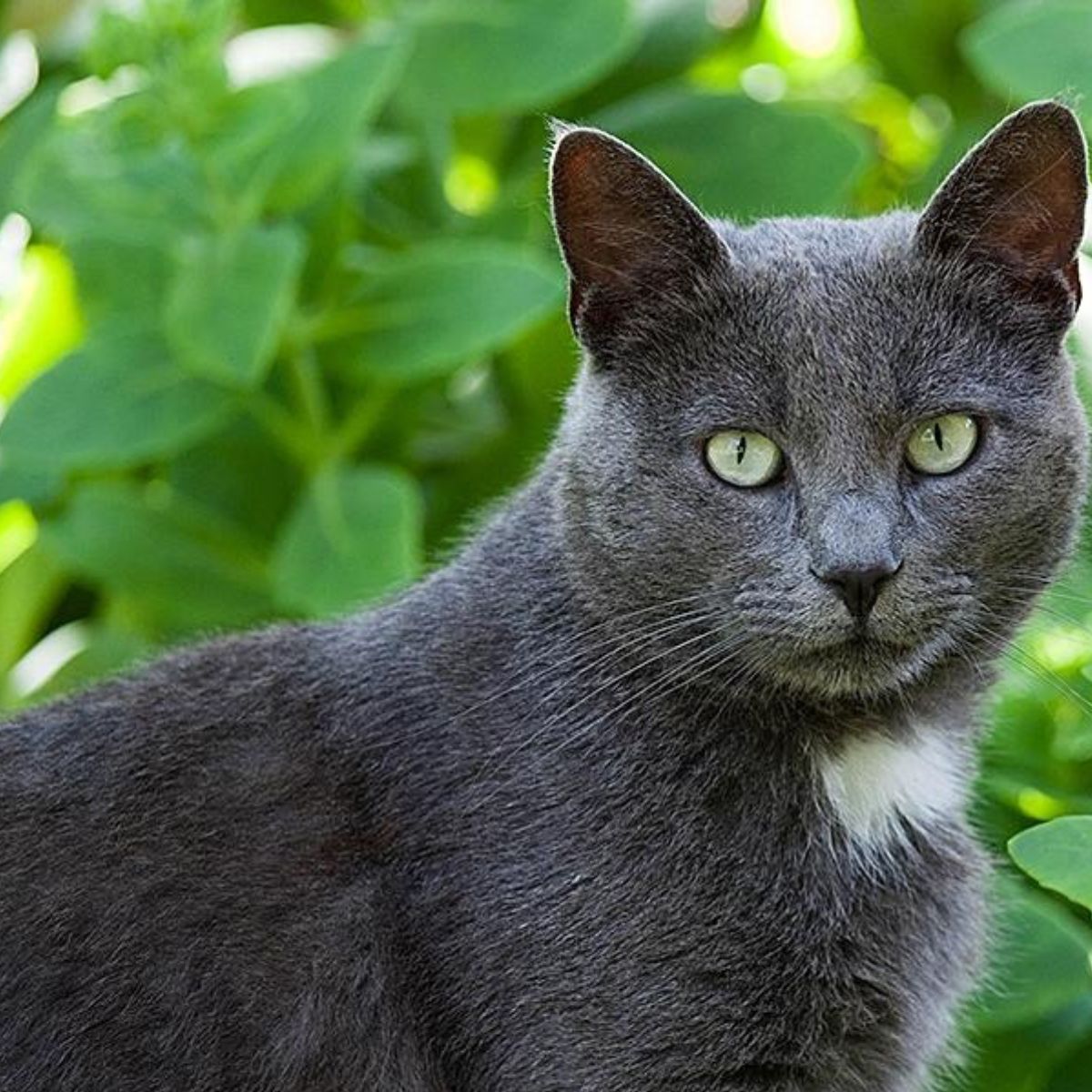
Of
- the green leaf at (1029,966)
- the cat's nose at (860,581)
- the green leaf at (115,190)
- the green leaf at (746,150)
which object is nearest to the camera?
the cat's nose at (860,581)

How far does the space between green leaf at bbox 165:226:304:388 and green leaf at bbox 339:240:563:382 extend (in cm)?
15

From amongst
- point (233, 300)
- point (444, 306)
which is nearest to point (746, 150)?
point (444, 306)

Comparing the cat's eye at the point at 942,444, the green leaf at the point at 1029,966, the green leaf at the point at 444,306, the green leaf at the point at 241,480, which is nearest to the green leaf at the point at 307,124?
the green leaf at the point at 444,306

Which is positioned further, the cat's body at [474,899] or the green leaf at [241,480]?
the green leaf at [241,480]

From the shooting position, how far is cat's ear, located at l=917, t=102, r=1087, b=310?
1.83 metres

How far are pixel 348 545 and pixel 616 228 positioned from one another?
79 cm

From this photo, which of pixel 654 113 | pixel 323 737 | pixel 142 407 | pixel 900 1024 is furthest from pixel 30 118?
pixel 900 1024

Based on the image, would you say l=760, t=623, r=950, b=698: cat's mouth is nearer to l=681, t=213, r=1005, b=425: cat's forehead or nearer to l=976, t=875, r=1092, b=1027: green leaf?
l=681, t=213, r=1005, b=425: cat's forehead

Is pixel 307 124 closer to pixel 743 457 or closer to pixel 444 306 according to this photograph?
pixel 444 306

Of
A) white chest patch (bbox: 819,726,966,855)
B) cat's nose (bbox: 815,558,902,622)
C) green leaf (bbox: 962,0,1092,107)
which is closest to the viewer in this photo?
cat's nose (bbox: 815,558,902,622)

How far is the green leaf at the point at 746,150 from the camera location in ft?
9.31

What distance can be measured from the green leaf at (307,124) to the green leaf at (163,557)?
43 cm

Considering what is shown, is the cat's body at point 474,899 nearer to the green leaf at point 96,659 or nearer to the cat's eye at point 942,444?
the cat's eye at point 942,444

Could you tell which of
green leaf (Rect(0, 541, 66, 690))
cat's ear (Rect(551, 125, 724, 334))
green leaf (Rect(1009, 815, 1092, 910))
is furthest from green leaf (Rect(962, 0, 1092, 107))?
green leaf (Rect(0, 541, 66, 690))
